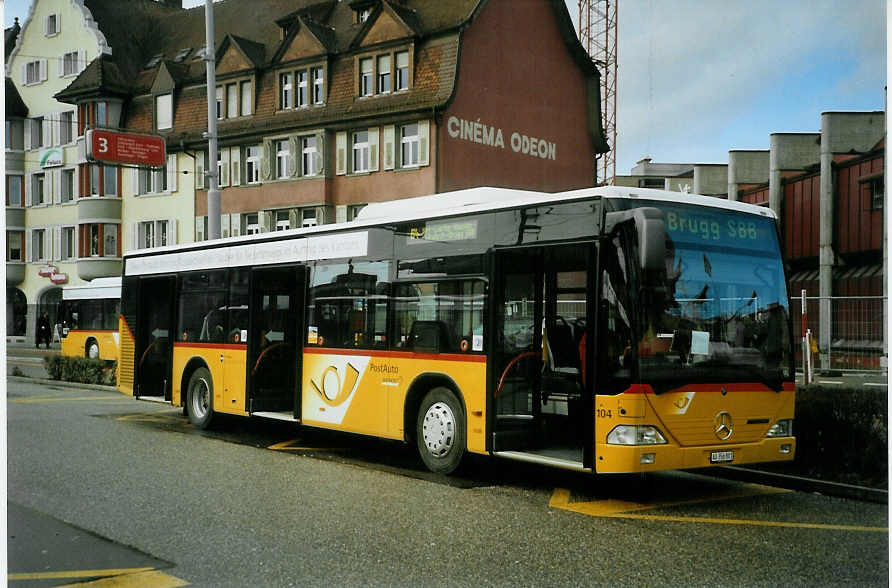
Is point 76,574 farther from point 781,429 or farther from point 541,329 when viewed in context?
point 781,429

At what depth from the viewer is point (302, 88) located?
118 feet

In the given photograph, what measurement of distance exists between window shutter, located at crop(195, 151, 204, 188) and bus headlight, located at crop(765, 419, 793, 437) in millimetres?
17837

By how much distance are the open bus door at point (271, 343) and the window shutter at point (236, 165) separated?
23.9 metres

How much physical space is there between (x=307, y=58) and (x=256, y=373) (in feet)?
77.4

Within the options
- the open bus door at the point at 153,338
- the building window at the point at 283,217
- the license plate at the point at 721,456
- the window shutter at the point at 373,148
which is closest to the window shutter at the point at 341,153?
the window shutter at the point at 373,148

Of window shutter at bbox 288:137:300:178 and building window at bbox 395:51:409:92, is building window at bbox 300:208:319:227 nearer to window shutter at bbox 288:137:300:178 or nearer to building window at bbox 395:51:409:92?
window shutter at bbox 288:137:300:178

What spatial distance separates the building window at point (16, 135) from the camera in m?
7.86

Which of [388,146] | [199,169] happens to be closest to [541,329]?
[199,169]

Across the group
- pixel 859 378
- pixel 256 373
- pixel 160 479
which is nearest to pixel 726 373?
pixel 859 378

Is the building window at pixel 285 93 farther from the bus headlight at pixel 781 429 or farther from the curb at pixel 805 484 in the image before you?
the bus headlight at pixel 781 429

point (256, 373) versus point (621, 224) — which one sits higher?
point (621, 224)

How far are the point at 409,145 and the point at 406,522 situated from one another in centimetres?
2656

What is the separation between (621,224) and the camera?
8.59 meters

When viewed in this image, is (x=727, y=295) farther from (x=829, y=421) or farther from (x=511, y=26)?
(x=511, y=26)
